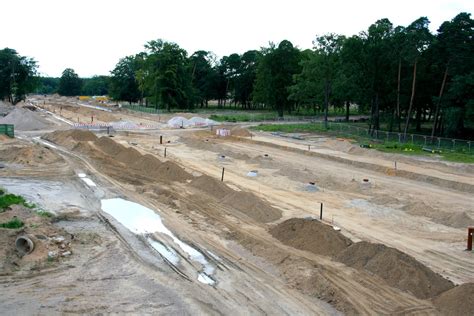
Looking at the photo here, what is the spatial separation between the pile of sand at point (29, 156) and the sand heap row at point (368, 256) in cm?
2291

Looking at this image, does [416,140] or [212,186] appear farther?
[416,140]

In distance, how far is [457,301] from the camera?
12008 mm

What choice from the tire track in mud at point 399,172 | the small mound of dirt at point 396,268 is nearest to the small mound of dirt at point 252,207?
the small mound of dirt at point 396,268

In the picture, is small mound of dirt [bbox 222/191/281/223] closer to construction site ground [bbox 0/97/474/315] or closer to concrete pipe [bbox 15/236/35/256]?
construction site ground [bbox 0/97/474/315]

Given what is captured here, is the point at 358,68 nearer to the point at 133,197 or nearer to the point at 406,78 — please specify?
the point at 406,78

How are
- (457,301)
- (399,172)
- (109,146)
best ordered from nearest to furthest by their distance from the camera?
(457,301), (399,172), (109,146)

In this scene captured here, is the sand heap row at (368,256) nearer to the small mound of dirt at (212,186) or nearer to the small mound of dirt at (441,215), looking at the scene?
the small mound of dirt at (212,186)

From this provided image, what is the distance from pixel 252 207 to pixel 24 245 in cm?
1013

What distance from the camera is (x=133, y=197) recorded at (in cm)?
2555

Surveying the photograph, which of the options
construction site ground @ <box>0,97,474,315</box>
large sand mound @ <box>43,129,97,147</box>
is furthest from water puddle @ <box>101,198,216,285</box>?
large sand mound @ <box>43,129,97,147</box>

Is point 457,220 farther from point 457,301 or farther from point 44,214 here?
point 44,214

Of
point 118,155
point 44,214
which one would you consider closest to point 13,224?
point 44,214

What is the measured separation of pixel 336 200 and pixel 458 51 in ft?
103

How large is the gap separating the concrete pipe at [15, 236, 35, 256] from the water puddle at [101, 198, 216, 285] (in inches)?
164
